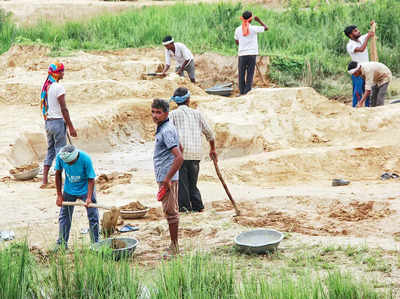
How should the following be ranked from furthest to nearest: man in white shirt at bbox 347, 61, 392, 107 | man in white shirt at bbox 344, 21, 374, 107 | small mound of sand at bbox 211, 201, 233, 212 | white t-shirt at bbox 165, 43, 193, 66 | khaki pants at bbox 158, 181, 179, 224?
white t-shirt at bbox 165, 43, 193, 66 < man in white shirt at bbox 344, 21, 374, 107 < man in white shirt at bbox 347, 61, 392, 107 < small mound of sand at bbox 211, 201, 233, 212 < khaki pants at bbox 158, 181, 179, 224

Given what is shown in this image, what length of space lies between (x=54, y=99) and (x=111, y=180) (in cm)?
161

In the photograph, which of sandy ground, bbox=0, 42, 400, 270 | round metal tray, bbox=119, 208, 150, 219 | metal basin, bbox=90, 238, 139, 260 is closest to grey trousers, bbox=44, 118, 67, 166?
sandy ground, bbox=0, 42, 400, 270

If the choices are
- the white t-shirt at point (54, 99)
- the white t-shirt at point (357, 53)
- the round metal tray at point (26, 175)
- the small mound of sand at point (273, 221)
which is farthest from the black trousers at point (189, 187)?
the white t-shirt at point (357, 53)

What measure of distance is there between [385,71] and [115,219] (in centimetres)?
654

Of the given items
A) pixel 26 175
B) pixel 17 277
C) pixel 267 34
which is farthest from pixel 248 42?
pixel 17 277

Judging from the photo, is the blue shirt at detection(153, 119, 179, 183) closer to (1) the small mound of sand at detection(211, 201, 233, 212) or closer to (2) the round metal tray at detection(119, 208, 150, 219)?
(2) the round metal tray at detection(119, 208, 150, 219)

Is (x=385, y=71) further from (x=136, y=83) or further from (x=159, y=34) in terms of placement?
(x=159, y=34)

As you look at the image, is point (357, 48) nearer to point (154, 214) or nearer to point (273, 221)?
point (273, 221)

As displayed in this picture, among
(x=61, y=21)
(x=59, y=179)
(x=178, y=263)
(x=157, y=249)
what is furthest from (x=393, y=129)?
(x=61, y=21)

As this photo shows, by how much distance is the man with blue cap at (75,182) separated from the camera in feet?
17.7

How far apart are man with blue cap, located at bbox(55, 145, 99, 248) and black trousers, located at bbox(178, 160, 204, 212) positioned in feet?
5.10

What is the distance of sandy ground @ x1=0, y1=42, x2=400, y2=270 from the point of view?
6.35 meters

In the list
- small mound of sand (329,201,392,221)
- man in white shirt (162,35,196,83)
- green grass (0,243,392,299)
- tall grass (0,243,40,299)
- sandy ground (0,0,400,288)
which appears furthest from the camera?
man in white shirt (162,35,196,83)

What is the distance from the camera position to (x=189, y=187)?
23.2 ft
